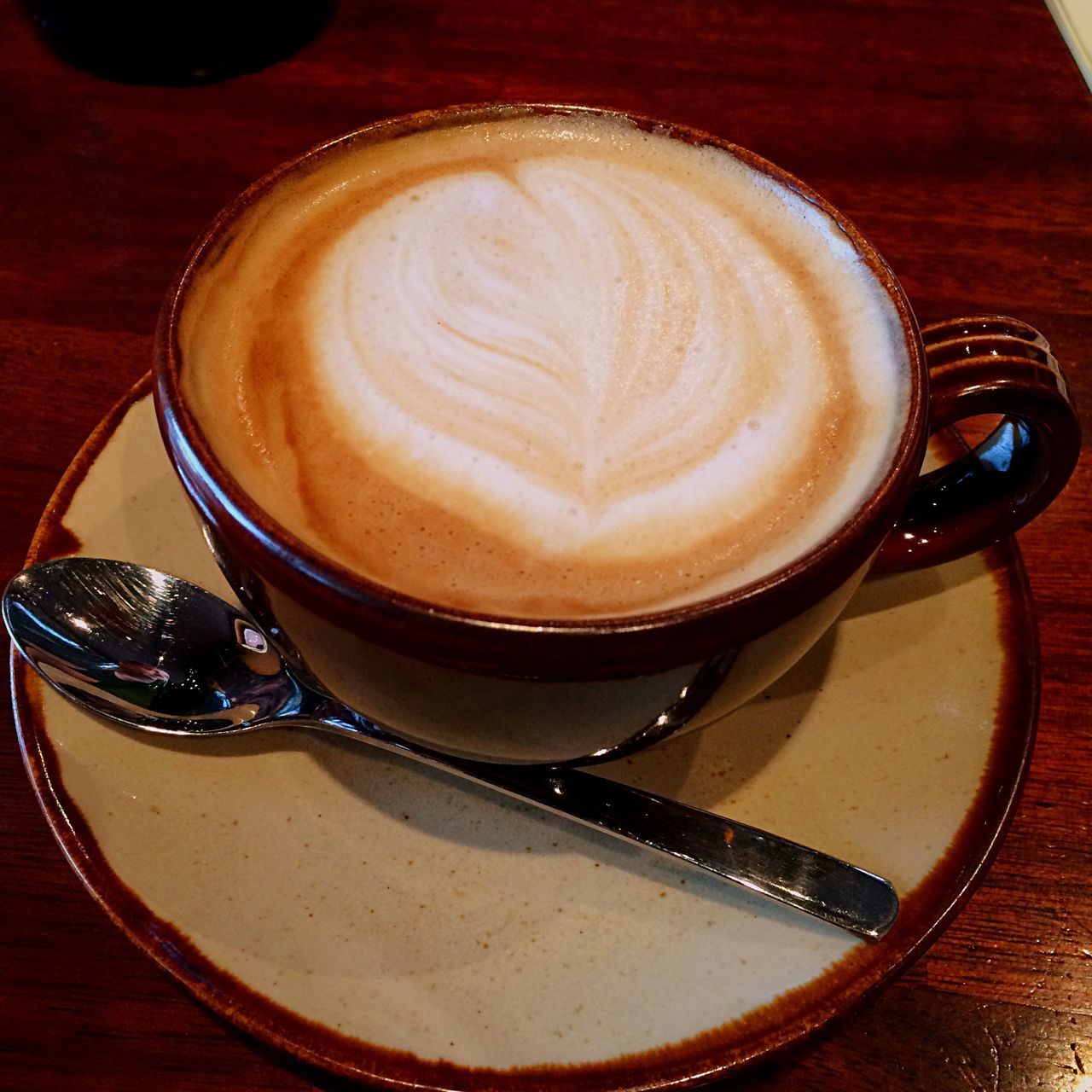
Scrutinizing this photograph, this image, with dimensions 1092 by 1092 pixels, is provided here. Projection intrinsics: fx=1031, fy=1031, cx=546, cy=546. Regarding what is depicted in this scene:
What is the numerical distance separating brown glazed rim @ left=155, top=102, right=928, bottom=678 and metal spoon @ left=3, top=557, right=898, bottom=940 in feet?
0.68

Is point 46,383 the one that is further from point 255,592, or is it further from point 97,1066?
point 97,1066

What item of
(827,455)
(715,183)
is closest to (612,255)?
(715,183)

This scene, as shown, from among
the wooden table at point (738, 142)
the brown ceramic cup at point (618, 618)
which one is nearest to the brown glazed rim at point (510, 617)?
the brown ceramic cup at point (618, 618)

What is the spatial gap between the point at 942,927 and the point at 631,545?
340mm

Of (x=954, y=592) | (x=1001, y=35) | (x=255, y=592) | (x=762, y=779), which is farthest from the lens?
(x=1001, y=35)

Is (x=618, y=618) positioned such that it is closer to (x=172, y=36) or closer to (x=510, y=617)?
(x=510, y=617)

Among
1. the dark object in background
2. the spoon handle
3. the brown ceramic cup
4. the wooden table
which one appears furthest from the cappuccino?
the dark object in background

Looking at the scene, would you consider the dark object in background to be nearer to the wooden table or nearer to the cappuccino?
the wooden table

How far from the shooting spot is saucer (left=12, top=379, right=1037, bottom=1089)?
0.66 metres

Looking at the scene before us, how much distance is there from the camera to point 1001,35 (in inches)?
62.8

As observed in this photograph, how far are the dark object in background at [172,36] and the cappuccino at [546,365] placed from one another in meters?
0.70

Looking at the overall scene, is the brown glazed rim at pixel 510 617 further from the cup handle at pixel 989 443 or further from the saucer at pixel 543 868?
the saucer at pixel 543 868

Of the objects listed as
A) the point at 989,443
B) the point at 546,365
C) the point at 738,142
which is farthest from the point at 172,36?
the point at 989,443

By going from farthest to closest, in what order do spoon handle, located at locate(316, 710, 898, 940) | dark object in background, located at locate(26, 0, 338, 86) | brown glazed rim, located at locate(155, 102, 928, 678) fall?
1. dark object in background, located at locate(26, 0, 338, 86)
2. spoon handle, located at locate(316, 710, 898, 940)
3. brown glazed rim, located at locate(155, 102, 928, 678)
